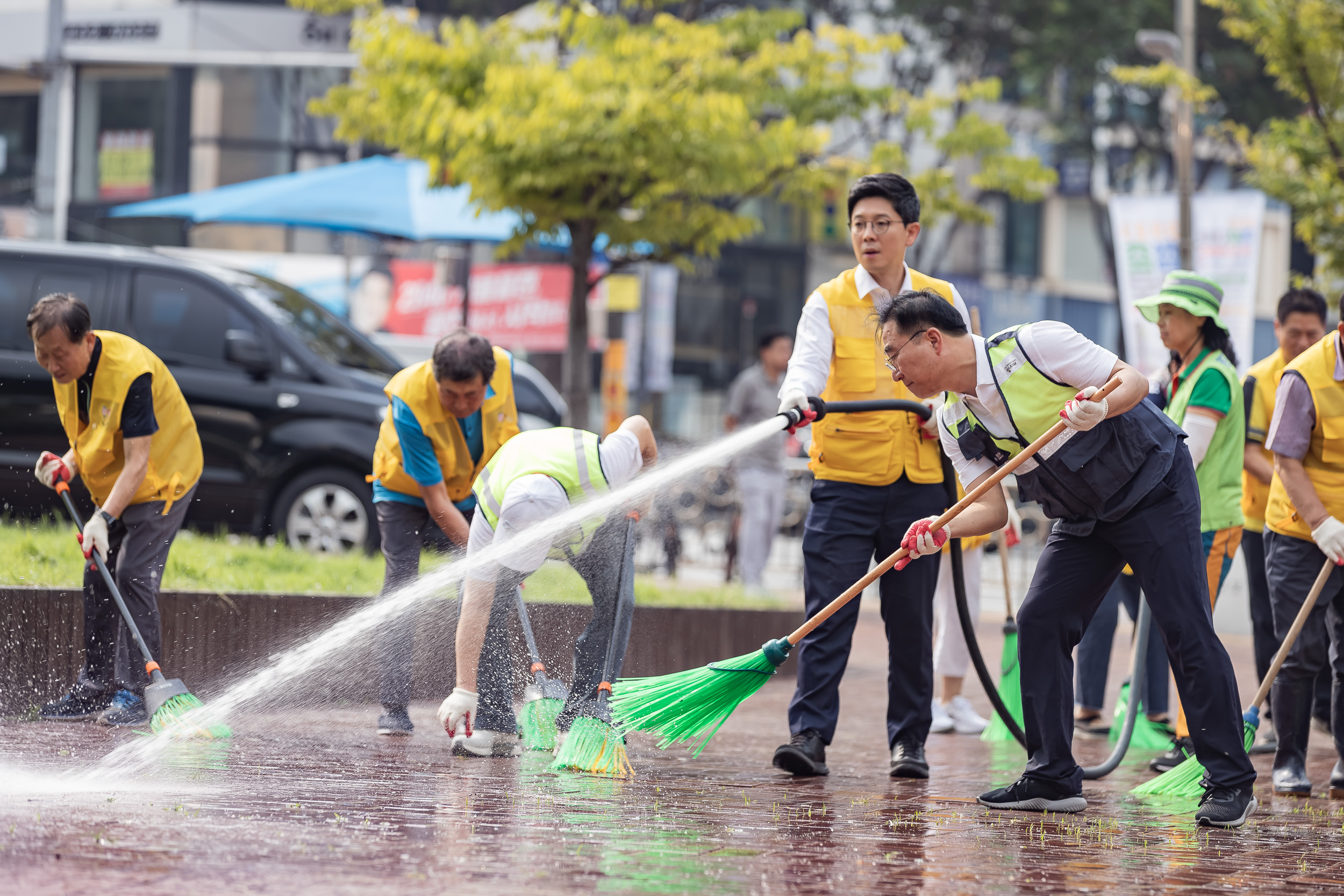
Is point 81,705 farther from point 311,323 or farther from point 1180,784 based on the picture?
point 311,323

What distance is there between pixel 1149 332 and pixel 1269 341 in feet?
72.4

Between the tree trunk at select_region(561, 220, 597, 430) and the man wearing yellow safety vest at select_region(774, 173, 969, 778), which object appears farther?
the tree trunk at select_region(561, 220, 597, 430)

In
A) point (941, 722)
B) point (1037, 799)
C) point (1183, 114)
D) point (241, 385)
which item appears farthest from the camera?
point (1183, 114)

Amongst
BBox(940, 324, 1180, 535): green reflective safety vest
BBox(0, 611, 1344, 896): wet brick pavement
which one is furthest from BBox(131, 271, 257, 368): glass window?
BBox(940, 324, 1180, 535): green reflective safety vest

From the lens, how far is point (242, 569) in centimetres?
748

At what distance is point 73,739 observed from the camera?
5.36m

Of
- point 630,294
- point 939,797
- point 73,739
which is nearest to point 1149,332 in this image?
point 630,294

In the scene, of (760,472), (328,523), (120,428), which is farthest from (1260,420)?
(328,523)

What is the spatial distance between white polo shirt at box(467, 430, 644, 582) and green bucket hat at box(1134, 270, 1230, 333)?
6.26ft

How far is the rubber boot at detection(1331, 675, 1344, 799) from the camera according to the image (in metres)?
5.35

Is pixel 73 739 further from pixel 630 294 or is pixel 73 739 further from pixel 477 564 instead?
pixel 630 294

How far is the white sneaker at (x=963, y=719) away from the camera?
7109mm

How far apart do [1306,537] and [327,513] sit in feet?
18.6

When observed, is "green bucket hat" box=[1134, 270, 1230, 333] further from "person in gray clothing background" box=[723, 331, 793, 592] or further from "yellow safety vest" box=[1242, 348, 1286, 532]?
"person in gray clothing background" box=[723, 331, 793, 592]
